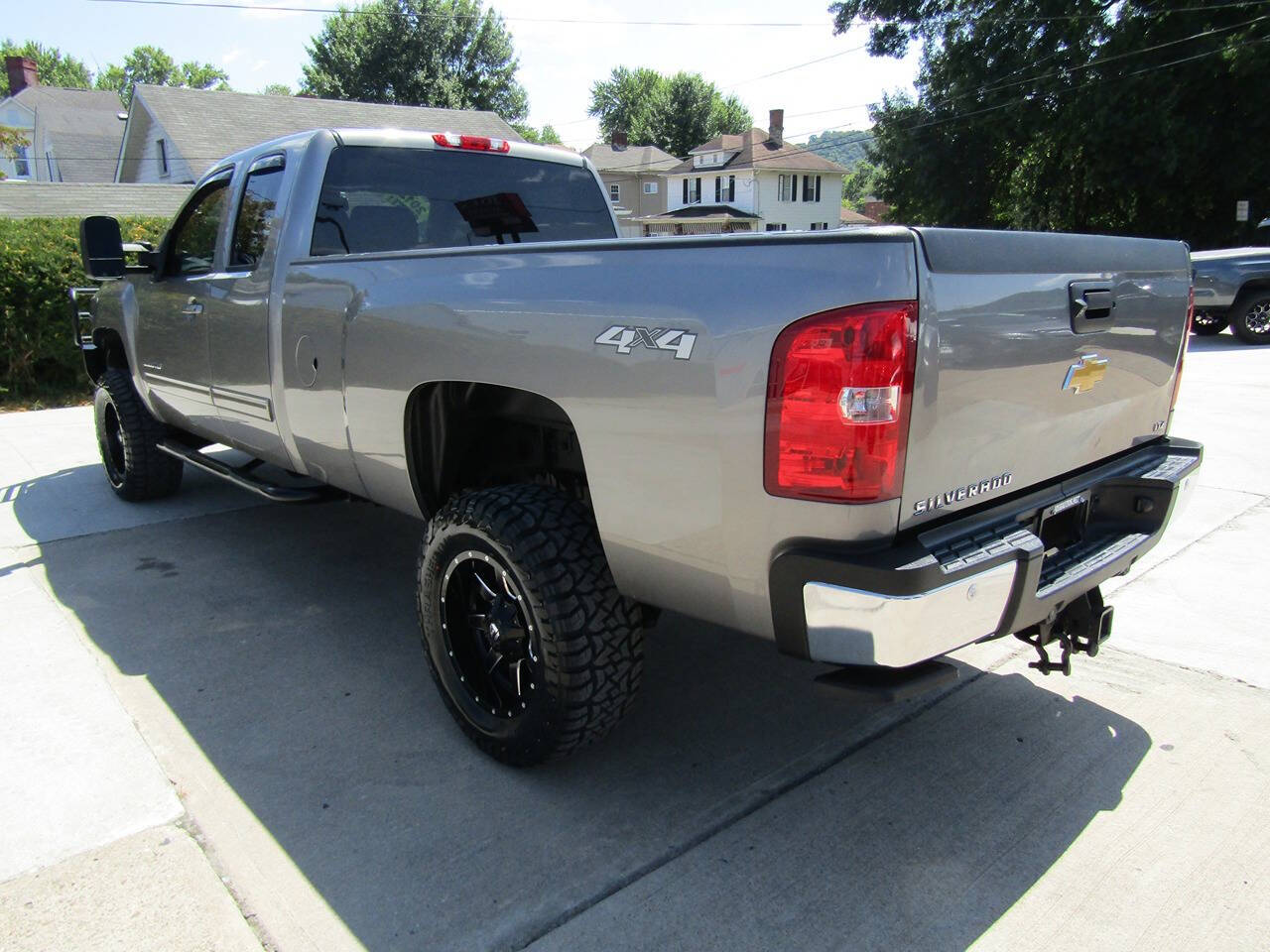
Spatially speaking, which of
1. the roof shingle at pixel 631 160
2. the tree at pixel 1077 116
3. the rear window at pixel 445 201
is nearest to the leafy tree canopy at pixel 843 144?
the tree at pixel 1077 116

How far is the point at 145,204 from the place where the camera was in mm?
21844

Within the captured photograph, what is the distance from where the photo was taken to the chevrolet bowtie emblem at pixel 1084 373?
2463mm

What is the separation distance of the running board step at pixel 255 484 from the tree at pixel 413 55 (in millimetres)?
51618

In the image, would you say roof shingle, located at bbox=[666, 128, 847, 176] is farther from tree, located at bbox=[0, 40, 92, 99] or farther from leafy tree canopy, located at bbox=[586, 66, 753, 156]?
tree, located at bbox=[0, 40, 92, 99]

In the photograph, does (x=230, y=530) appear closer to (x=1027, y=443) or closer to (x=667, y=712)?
(x=667, y=712)

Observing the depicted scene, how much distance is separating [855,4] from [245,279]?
31749mm

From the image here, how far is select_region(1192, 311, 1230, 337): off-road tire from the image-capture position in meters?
14.4

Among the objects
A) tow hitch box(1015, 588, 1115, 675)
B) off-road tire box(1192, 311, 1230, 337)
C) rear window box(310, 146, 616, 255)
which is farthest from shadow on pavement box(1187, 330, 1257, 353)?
tow hitch box(1015, 588, 1115, 675)

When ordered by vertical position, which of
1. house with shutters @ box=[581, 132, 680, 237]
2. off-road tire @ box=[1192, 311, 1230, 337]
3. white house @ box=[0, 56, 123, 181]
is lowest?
off-road tire @ box=[1192, 311, 1230, 337]

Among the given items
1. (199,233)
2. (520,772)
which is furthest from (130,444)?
(520,772)

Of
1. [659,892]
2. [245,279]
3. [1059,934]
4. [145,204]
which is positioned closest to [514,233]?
[245,279]

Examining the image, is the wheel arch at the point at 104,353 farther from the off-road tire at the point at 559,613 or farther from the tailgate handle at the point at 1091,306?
the tailgate handle at the point at 1091,306

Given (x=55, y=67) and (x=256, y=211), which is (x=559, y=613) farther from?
(x=55, y=67)

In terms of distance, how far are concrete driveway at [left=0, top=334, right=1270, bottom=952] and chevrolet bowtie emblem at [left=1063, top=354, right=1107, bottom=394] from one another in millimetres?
1065
